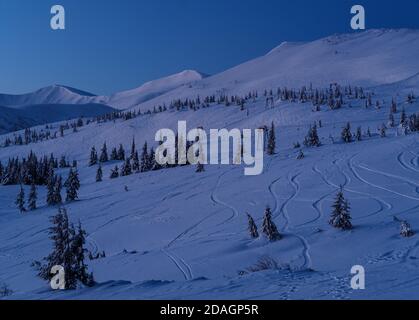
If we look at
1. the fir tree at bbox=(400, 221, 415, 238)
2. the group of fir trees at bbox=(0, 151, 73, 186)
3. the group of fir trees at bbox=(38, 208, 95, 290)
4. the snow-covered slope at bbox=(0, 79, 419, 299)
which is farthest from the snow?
the group of fir trees at bbox=(0, 151, 73, 186)

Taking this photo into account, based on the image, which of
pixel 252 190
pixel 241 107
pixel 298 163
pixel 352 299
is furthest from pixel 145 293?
pixel 241 107

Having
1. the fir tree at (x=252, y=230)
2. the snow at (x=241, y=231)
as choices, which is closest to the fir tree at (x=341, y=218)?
the snow at (x=241, y=231)

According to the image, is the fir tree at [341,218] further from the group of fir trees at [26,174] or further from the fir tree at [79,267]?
the group of fir trees at [26,174]

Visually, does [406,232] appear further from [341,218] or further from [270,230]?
[270,230]

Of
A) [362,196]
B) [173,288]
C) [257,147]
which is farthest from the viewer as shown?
[257,147]

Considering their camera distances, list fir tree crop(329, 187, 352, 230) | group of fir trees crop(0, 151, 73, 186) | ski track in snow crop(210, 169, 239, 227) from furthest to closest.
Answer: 1. group of fir trees crop(0, 151, 73, 186)
2. ski track in snow crop(210, 169, 239, 227)
3. fir tree crop(329, 187, 352, 230)

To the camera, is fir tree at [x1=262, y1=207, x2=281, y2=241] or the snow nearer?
the snow

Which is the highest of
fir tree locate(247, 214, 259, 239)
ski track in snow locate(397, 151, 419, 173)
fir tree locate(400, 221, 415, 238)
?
ski track in snow locate(397, 151, 419, 173)

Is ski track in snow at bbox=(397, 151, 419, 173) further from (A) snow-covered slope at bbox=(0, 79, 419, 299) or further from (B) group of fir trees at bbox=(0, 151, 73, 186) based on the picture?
(B) group of fir trees at bbox=(0, 151, 73, 186)

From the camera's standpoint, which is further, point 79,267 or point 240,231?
point 240,231

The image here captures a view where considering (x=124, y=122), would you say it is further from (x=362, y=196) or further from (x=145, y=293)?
(x=145, y=293)

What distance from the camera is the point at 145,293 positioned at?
11109 millimetres

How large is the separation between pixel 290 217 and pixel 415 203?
261 inches

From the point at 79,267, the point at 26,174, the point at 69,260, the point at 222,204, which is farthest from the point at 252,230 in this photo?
the point at 26,174
